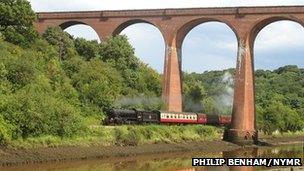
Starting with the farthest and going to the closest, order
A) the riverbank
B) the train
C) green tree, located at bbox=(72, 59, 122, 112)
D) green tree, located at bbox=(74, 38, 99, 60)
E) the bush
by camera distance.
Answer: green tree, located at bbox=(74, 38, 99, 60) → green tree, located at bbox=(72, 59, 122, 112) → the train → the bush → the riverbank

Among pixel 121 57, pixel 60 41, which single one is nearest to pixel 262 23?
pixel 121 57

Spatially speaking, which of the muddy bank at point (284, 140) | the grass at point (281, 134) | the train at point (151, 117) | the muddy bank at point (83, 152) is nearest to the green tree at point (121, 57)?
the train at point (151, 117)

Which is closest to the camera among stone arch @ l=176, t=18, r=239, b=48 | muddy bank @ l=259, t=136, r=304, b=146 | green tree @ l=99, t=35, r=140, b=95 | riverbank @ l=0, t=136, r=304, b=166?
riverbank @ l=0, t=136, r=304, b=166

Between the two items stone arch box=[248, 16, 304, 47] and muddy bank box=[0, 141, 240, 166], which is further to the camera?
stone arch box=[248, 16, 304, 47]

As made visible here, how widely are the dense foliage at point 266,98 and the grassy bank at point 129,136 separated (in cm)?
1517

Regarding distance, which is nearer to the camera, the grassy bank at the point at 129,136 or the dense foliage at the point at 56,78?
the grassy bank at the point at 129,136

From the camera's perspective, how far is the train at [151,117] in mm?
37562

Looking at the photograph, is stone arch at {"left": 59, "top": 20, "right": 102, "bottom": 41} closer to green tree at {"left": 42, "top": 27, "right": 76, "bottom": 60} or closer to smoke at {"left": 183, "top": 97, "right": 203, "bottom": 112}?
green tree at {"left": 42, "top": 27, "right": 76, "bottom": 60}

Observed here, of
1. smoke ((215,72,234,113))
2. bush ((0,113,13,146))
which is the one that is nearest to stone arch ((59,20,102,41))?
smoke ((215,72,234,113))

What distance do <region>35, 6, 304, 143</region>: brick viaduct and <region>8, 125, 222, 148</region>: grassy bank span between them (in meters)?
2.81

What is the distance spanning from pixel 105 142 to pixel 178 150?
271 inches

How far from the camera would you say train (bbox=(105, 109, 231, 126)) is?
37562 millimetres

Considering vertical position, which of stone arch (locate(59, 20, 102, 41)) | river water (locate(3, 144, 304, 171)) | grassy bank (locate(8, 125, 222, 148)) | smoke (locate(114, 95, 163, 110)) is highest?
stone arch (locate(59, 20, 102, 41))

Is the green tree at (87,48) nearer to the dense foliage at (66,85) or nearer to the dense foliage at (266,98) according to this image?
the dense foliage at (66,85)
